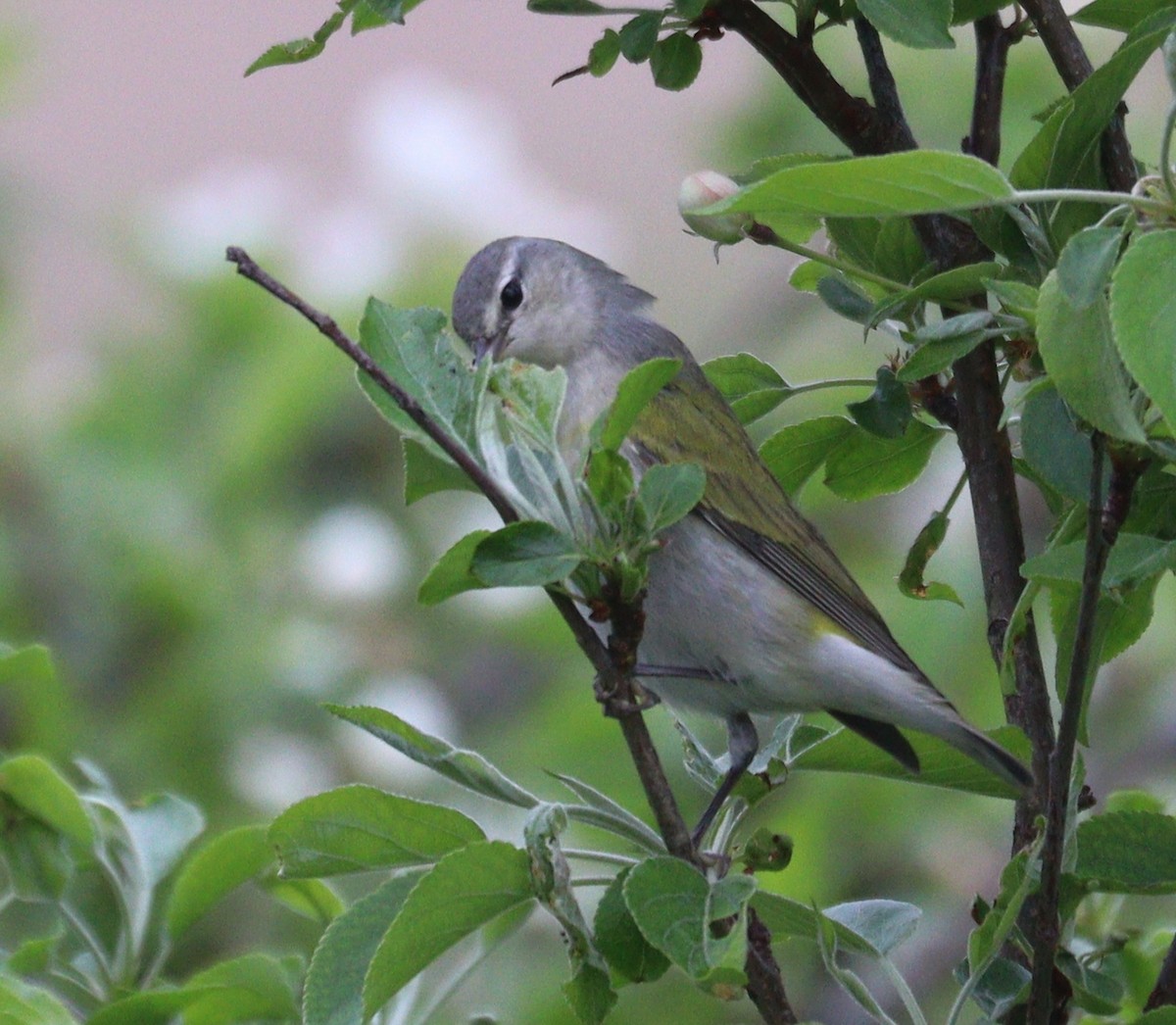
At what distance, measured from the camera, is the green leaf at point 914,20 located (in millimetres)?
1439

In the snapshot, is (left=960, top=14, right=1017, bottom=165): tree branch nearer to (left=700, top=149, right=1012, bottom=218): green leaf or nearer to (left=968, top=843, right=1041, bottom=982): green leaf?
(left=700, top=149, right=1012, bottom=218): green leaf

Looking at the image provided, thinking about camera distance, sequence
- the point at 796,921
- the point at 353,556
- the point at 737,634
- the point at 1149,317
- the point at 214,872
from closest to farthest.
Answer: the point at 1149,317 → the point at 796,921 → the point at 214,872 → the point at 737,634 → the point at 353,556

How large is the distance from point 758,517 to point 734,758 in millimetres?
486

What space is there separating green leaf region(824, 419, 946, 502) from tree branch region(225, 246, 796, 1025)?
526mm

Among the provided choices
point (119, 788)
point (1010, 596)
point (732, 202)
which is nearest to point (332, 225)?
point (119, 788)

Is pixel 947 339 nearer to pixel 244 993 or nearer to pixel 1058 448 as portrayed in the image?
pixel 1058 448

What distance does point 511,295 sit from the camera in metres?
3.15

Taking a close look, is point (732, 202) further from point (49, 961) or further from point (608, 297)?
point (608, 297)

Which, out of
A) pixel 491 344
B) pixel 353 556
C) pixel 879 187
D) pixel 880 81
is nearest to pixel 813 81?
pixel 880 81

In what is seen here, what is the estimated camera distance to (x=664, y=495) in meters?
1.36

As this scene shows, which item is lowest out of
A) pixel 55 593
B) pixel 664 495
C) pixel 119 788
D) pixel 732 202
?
pixel 119 788

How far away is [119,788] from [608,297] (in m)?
1.32

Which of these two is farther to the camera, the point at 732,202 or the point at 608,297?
the point at 608,297

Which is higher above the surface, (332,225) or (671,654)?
(332,225)
